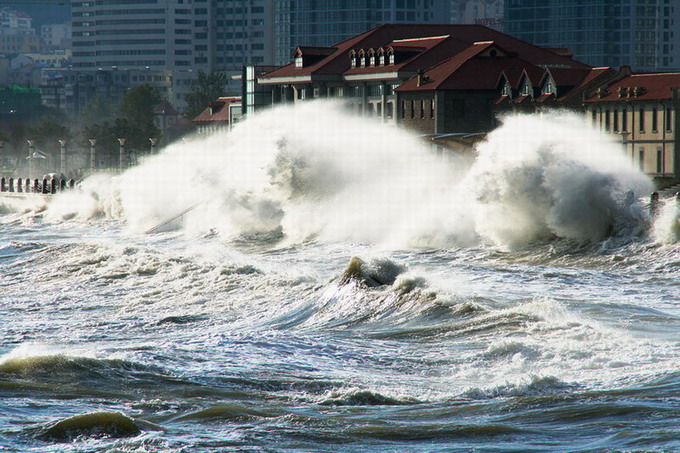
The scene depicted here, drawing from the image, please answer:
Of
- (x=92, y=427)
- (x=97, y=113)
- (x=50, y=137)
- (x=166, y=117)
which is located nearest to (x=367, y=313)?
(x=92, y=427)

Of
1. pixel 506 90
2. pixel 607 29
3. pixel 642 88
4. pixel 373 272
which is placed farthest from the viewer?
pixel 607 29

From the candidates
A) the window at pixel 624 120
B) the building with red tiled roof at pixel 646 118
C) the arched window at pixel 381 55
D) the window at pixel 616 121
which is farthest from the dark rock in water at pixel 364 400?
the arched window at pixel 381 55

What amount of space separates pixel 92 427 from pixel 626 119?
194 ft

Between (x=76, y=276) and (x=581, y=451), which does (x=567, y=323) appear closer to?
(x=581, y=451)

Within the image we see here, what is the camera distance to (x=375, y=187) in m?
51.8

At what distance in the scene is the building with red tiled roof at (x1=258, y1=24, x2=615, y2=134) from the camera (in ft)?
249

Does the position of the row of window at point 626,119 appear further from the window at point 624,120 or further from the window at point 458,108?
the window at point 458,108

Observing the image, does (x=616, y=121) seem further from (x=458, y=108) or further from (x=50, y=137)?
(x=50, y=137)

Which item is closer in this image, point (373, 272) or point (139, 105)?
point (373, 272)

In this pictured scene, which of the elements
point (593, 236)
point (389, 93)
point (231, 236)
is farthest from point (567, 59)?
point (593, 236)

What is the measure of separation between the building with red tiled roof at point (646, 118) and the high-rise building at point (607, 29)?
109785mm

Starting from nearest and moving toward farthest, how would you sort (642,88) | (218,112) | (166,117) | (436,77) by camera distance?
1. (642,88)
2. (436,77)
3. (218,112)
4. (166,117)

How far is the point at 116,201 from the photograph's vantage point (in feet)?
229

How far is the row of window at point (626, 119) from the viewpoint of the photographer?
225 feet
